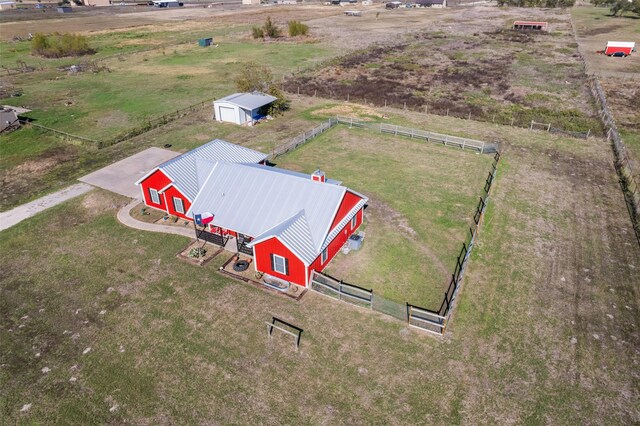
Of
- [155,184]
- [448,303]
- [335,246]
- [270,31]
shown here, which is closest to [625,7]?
[270,31]

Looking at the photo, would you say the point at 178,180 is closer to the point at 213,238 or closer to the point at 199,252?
the point at 213,238

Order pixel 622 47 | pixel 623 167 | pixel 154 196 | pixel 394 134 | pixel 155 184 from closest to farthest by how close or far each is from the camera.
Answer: pixel 155 184
pixel 154 196
pixel 623 167
pixel 394 134
pixel 622 47

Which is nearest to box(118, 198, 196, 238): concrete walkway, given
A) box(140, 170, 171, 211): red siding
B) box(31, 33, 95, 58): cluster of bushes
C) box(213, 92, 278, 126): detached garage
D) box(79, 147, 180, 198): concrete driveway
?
box(140, 170, 171, 211): red siding

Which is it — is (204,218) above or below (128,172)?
above

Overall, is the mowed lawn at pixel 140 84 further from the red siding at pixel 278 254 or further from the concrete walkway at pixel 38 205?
the red siding at pixel 278 254

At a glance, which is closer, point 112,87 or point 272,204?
point 272,204

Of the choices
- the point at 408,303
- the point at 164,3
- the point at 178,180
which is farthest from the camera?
the point at 164,3

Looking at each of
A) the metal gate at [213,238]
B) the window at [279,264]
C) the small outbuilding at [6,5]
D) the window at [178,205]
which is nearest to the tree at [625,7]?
the window at [279,264]

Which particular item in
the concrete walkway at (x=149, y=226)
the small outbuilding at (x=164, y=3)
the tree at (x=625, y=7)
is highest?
the small outbuilding at (x=164, y=3)
